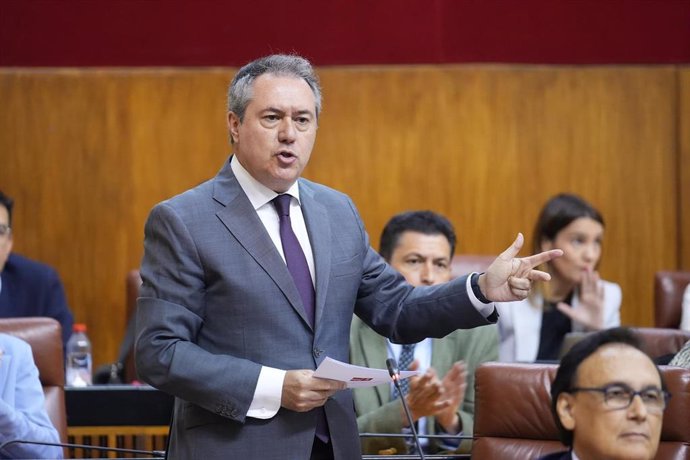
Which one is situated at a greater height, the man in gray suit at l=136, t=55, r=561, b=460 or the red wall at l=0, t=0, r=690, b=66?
the red wall at l=0, t=0, r=690, b=66

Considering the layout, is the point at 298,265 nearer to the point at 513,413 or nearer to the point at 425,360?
the point at 513,413

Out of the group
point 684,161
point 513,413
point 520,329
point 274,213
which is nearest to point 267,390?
point 274,213

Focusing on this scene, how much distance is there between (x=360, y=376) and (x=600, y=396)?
1.37ft

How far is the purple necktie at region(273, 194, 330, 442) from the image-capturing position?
7.19 ft

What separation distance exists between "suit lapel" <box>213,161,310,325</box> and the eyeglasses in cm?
57

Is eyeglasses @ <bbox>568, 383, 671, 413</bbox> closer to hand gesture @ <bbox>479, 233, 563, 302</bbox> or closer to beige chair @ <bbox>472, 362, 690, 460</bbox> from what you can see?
hand gesture @ <bbox>479, 233, 563, 302</bbox>

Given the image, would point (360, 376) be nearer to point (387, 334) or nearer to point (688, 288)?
point (387, 334)

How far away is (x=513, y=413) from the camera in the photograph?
2613 millimetres

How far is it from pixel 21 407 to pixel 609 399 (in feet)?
5.45

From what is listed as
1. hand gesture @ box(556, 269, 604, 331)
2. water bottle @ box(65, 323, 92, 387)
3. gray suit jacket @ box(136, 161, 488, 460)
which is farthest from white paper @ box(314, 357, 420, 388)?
hand gesture @ box(556, 269, 604, 331)

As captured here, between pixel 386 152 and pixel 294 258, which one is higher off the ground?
pixel 386 152

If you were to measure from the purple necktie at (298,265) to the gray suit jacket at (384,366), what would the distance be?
0.98m

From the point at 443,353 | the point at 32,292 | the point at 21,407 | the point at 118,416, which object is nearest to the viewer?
the point at 21,407

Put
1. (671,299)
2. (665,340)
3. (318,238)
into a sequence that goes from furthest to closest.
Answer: (671,299) → (665,340) → (318,238)
